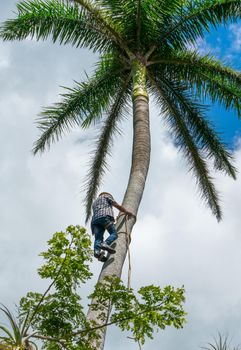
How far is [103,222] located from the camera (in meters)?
8.24

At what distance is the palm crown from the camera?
12.3 m

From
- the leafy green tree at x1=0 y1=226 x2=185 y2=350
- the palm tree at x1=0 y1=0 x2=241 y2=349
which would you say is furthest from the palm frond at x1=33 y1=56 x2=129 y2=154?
the leafy green tree at x1=0 y1=226 x2=185 y2=350

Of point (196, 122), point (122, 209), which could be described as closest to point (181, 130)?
point (196, 122)

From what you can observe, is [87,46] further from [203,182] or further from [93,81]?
[203,182]

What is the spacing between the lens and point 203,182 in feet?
46.1

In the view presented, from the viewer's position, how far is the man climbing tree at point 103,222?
7910 millimetres

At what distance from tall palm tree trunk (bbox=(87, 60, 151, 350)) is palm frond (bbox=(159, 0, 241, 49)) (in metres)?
1.28

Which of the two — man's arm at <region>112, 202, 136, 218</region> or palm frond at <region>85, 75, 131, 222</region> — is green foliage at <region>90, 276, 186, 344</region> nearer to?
man's arm at <region>112, 202, 136, 218</region>

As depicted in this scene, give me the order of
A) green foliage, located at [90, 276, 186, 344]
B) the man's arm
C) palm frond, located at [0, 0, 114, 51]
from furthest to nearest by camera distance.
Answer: palm frond, located at [0, 0, 114, 51], the man's arm, green foliage, located at [90, 276, 186, 344]

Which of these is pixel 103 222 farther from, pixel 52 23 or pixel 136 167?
pixel 52 23

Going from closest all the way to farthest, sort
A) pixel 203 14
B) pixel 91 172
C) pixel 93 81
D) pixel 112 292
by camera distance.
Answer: pixel 112 292
pixel 203 14
pixel 93 81
pixel 91 172

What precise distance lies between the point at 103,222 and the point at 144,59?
17.9 feet

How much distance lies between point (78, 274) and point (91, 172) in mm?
8893

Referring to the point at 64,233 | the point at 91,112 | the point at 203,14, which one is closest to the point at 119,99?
the point at 91,112
